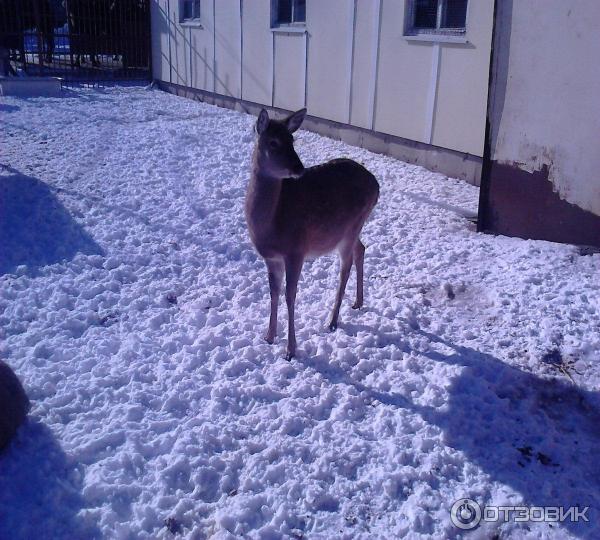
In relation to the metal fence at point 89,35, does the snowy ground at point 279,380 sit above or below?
below

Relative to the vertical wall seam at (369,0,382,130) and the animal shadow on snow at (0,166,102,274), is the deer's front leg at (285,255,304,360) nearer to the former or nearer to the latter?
the animal shadow on snow at (0,166,102,274)

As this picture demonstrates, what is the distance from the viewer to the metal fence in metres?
19.0

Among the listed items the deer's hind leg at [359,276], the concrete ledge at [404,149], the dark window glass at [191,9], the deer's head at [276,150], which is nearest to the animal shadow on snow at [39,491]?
the deer's head at [276,150]

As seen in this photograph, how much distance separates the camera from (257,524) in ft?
9.66

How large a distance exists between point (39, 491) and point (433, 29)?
800 centimetres

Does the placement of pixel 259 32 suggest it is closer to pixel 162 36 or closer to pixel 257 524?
pixel 162 36

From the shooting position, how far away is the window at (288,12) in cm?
1151

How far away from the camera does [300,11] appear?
37.9 ft

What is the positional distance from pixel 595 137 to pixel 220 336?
12.4 ft

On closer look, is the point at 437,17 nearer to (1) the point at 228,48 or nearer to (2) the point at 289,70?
(2) the point at 289,70

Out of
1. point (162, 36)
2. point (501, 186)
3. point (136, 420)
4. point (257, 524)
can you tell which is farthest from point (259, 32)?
point (257, 524)

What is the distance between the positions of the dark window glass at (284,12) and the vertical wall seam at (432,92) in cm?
454

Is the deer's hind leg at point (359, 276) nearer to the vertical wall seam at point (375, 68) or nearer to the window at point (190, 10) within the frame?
the vertical wall seam at point (375, 68)

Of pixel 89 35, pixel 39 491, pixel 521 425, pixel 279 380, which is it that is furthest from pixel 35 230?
pixel 89 35
